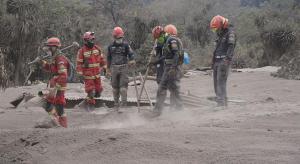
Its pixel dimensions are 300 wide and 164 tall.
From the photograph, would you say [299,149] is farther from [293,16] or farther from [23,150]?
[293,16]

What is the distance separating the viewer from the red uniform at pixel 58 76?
10.0 metres

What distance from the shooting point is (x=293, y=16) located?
2196 inches

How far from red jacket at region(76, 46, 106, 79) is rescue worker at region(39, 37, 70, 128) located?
2204 mm

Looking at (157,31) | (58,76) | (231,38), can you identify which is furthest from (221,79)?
(58,76)

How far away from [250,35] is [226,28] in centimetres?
4452

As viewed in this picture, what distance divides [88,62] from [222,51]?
2.89 metres

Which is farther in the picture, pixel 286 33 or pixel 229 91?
pixel 286 33

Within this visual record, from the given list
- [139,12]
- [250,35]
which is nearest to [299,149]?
[139,12]

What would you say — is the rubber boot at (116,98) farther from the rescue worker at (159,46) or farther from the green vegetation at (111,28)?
the green vegetation at (111,28)

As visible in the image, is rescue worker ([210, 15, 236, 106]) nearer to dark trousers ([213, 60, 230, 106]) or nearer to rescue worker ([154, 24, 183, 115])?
dark trousers ([213, 60, 230, 106])

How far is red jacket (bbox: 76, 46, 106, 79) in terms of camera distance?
41.0ft

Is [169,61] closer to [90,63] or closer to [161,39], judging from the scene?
[161,39]

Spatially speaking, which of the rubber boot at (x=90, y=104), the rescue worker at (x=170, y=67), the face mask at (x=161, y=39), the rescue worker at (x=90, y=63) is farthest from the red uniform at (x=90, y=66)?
the rescue worker at (x=170, y=67)

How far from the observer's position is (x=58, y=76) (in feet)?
33.1
